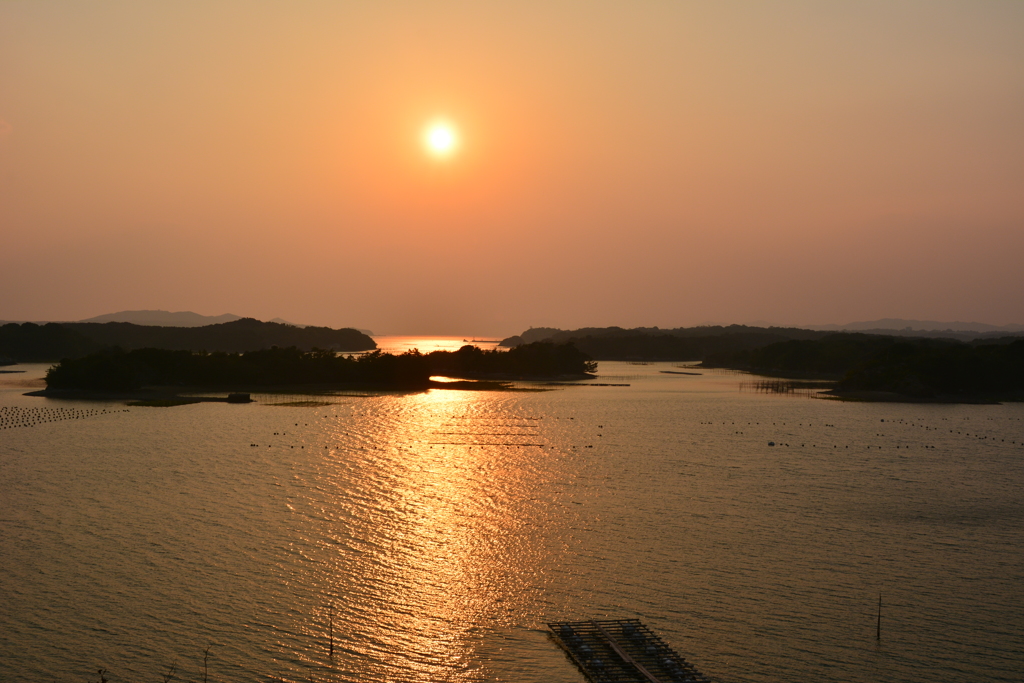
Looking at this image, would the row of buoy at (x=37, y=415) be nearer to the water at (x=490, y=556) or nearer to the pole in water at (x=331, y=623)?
the water at (x=490, y=556)

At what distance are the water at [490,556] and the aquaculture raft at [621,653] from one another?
91 centimetres

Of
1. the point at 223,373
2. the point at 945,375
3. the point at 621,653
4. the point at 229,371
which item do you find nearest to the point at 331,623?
the point at 621,653

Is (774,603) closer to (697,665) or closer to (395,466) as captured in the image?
(697,665)

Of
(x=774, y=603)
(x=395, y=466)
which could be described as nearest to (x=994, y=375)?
(x=395, y=466)

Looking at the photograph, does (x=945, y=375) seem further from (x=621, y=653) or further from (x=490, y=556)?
(x=621, y=653)

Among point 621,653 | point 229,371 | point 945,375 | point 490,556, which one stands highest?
point 229,371

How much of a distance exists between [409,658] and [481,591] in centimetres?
783

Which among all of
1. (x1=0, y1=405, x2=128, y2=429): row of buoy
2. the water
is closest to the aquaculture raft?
the water

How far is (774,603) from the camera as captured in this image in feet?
118

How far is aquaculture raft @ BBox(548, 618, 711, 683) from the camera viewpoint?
91.9 feet

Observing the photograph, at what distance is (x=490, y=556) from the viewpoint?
43.7 metres

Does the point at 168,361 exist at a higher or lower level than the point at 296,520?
higher

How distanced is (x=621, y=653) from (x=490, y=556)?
1524 centimetres

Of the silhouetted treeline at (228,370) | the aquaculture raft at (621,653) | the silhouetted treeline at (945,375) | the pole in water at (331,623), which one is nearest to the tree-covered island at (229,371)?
the silhouetted treeline at (228,370)
